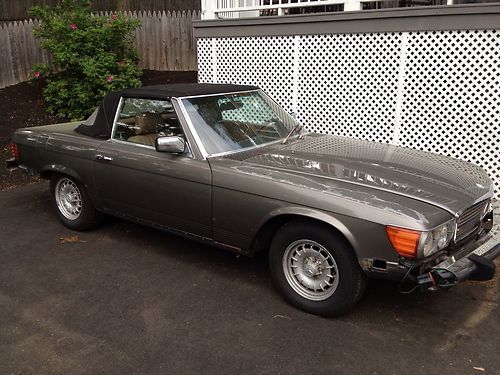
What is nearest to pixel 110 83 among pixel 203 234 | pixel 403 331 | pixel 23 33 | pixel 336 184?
pixel 23 33

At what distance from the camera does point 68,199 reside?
18.0ft

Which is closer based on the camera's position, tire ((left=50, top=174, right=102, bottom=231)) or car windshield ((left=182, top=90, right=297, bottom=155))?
car windshield ((left=182, top=90, right=297, bottom=155))

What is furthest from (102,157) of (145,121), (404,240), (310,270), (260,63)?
(260,63)

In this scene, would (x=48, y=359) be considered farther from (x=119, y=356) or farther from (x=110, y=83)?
(x=110, y=83)

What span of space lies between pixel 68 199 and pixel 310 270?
3205mm

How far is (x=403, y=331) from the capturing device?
350 centimetres

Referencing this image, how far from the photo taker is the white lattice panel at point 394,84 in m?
6.20

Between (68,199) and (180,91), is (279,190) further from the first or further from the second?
(68,199)

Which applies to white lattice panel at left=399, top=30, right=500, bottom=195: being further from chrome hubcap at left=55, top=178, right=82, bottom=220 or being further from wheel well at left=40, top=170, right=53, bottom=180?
wheel well at left=40, top=170, right=53, bottom=180

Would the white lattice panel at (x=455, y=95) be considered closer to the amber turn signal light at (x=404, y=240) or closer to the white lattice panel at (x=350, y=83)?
the white lattice panel at (x=350, y=83)

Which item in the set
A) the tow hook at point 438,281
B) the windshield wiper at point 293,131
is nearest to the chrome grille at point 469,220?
the tow hook at point 438,281

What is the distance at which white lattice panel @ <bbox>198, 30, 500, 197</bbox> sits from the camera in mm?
6195

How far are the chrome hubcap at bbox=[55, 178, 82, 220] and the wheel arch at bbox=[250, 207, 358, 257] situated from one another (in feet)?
8.15

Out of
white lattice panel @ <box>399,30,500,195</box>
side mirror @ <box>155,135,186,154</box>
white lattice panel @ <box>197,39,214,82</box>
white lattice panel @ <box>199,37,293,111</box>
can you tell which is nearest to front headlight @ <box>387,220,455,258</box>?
side mirror @ <box>155,135,186,154</box>
